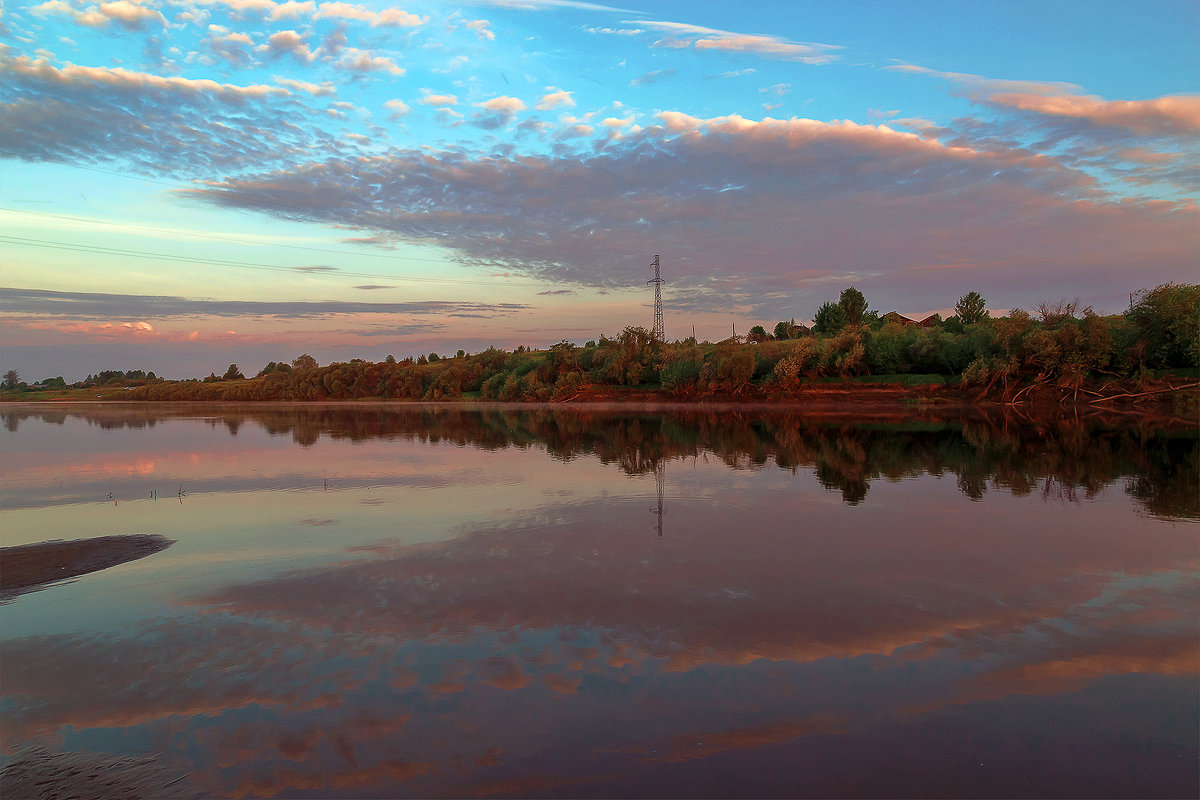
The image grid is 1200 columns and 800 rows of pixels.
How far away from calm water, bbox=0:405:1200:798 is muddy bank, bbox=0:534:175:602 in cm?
62

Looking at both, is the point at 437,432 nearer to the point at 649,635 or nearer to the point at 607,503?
the point at 607,503

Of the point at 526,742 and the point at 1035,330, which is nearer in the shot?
the point at 526,742

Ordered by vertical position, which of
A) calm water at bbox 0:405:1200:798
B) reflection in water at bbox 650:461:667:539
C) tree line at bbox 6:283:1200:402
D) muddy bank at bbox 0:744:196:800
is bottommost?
muddy bank at bbox 0:744:196:800

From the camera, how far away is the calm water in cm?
509

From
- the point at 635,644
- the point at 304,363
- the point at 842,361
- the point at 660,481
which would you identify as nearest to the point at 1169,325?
the point at 842,361

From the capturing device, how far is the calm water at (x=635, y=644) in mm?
5090

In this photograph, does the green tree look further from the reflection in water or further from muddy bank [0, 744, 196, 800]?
muddy bank [0, 744, 196, 800]

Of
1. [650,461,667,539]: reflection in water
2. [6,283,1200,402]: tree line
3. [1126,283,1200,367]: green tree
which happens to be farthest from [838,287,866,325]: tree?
[650,461,667,539]: reflection in water

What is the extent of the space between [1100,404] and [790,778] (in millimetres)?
56832

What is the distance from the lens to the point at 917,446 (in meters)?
27.6

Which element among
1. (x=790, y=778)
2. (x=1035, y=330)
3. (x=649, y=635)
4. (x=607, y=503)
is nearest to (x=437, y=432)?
(x=607, y=503)

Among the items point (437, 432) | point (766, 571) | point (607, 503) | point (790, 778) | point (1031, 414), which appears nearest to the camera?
point (790, 778)

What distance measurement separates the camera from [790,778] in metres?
4.82

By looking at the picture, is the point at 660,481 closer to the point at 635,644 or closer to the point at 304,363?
the point at 635,644
